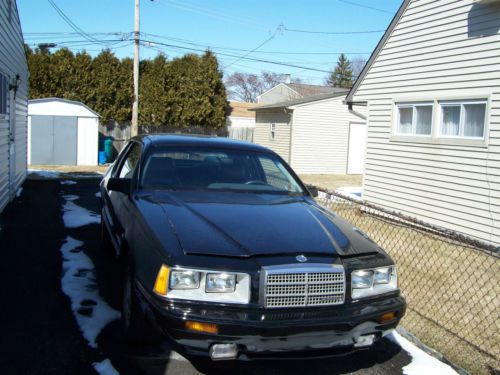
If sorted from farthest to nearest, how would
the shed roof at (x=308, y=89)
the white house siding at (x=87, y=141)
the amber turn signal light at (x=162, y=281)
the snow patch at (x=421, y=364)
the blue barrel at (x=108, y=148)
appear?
the shed roof at (x=308, y=89) → the blue barrel at (x=108, y=148) → the white house siding at (x=87, y=141) → the snow patch at (x=421, y=364) → the amber turn signal light at (x=162, y=281)

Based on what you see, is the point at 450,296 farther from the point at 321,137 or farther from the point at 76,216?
the point at 321,137

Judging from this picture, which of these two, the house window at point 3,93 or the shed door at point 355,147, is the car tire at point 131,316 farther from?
the shed door at point 355,147

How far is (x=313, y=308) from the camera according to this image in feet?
10.2

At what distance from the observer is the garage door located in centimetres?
2017

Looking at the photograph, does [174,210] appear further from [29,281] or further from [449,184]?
[449,184]

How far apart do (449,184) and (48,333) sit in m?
7.75

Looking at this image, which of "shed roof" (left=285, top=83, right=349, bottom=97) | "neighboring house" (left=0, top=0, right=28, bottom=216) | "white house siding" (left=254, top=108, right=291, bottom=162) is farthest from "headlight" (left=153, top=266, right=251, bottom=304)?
"shed roof" (left=285, top=83, right=349, bottom=97)

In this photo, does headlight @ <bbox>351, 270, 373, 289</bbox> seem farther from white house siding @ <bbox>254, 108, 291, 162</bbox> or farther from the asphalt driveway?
white house siding @ <bbox>254, 108, 291, 162</bbox>

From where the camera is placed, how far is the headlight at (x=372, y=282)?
328 centimetres

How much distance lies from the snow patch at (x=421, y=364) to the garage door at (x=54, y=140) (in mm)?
18849

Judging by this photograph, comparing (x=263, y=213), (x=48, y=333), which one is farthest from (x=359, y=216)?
(x=48, y=333)

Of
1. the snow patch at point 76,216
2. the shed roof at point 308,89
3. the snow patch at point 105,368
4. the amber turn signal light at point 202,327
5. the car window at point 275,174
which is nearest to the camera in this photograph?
the amber turn signal light at point 202,327

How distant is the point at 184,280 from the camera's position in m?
2.98

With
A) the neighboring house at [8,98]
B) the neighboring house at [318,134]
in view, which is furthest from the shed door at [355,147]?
the neighboring house at [8,98]
